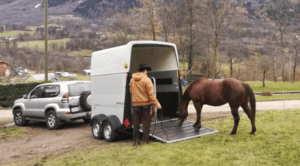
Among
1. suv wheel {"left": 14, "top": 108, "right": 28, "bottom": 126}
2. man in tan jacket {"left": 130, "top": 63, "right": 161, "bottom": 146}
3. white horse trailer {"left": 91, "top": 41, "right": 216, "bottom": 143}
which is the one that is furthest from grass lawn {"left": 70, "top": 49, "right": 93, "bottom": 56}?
man in tan jacket {"left": 130, "top": 63, "right": 161, "bottom": 146}

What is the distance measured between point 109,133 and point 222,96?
3503 mm

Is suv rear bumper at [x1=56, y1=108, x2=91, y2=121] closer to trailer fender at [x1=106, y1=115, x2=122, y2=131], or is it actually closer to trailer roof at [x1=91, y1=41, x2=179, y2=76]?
trailer roof at [x1=91, y1=41, x2=179, y2=76]

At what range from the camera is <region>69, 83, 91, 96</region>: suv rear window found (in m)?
11.2

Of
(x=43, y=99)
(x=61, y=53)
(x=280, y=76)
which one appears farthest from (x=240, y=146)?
(x=61, y=53)

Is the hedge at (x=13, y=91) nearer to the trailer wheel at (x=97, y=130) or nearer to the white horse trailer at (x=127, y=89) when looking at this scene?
the trailer wheel at (x=97, y=130)

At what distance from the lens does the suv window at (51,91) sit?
37.3ft

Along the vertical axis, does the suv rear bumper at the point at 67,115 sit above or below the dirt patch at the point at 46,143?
above

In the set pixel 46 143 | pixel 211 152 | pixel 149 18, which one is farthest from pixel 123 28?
pixel 211 152

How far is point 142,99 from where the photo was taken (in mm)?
7250

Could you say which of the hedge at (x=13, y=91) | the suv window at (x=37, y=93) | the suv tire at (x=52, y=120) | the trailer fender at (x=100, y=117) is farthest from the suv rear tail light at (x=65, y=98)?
the hedge at (x=13, y=91)

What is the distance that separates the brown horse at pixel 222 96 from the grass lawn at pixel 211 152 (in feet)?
2.23

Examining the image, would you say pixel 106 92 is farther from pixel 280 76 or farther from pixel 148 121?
pixel 280 76

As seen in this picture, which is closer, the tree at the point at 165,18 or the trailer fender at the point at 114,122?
the trailer fender at the point at 114,122

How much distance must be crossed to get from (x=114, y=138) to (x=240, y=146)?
140 inches
